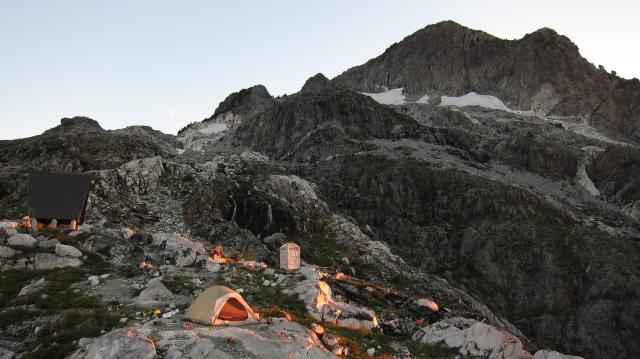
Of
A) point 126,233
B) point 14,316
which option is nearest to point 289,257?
point 126,233

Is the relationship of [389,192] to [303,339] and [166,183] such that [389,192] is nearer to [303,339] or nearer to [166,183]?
[166,183]

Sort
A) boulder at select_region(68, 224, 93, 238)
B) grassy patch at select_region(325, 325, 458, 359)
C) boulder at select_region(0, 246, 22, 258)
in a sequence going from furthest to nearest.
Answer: boulder at select_region(68, 224, 93, 238) < boulder at select_region(0, 246, 22, 258) < grassy patch at select_region(325, 325, 458, 359)

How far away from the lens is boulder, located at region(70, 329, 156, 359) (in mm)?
20078

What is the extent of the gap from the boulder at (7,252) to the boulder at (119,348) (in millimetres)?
19260

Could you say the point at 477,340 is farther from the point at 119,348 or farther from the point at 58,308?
the point at 58,308

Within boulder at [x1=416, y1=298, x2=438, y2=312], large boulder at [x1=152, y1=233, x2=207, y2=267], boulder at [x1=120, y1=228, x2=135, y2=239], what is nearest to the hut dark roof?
boulder at [x1=120, y1=228, x2=135, y2=239]

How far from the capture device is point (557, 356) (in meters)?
27.0

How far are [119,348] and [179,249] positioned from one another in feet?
75.5

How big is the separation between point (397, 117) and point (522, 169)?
46.0 m

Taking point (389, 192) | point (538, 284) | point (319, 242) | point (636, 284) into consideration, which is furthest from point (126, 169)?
point (636, 284)

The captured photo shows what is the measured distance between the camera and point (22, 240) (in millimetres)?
38188

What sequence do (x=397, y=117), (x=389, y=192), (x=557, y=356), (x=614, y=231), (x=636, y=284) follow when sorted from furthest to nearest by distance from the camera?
(x=397, y=117), (x=389, y=192), (x=614, y=231), (x=636, y=284), (x=557, y=356)

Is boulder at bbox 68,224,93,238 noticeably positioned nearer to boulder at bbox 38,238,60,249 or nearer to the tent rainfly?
boulder at bbox 38,238,60,249

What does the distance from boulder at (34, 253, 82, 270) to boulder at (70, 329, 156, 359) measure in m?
17.0
